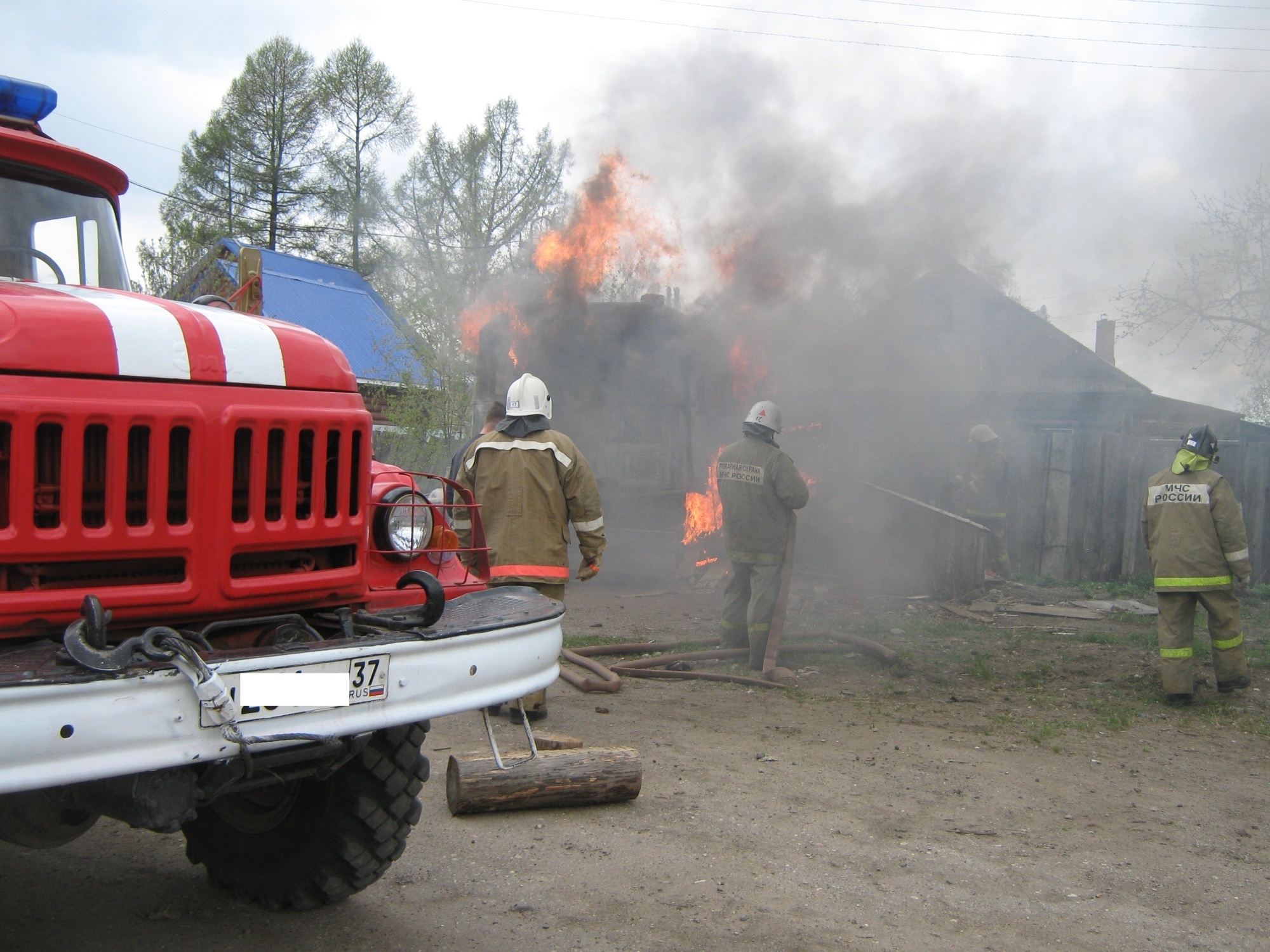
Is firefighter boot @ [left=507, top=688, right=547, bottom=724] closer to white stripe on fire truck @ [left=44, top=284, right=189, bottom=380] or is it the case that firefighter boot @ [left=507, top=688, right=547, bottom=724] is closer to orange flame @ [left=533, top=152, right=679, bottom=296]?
white stripe on fire truck @ [left=44, top=284, right=189, bottom=380]

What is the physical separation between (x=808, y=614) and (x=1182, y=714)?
12.0ft

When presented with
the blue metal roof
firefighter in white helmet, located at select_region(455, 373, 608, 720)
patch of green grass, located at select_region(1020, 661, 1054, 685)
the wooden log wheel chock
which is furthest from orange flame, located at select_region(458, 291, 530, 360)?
the wooden log wheel chock

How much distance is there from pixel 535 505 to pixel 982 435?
876cm

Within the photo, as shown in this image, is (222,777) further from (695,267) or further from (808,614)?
(695,267)

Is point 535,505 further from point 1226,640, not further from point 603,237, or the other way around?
point 603,237

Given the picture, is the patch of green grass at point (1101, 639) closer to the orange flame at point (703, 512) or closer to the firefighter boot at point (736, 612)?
the firefighter boot at point (736, 612)

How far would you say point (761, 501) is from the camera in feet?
23.6

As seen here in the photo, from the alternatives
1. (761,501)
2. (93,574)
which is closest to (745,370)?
(761,501)

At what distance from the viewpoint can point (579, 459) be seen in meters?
5.21

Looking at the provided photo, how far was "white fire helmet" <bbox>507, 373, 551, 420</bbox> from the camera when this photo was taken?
5.11 m

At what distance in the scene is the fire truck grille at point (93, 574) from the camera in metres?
2.13

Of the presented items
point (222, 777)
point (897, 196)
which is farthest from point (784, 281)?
point (222, 777)

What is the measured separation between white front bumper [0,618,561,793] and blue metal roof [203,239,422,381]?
16685 mm

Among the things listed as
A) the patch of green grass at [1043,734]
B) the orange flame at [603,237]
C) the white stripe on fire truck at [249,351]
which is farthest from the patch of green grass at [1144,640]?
the orange flame at [603,237]
